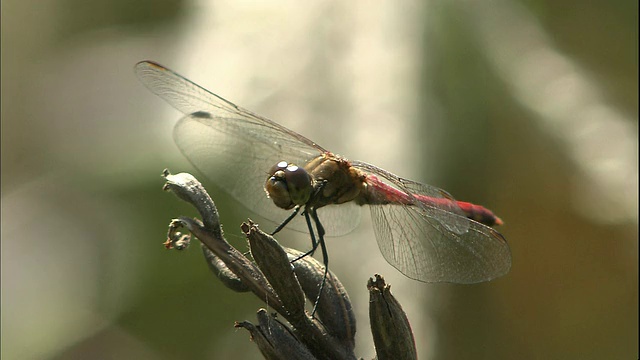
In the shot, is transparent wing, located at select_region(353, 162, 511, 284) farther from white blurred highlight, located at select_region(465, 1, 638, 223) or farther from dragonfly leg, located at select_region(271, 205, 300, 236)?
white blurred highlight, located at select_region(465, 1, 638, 223)

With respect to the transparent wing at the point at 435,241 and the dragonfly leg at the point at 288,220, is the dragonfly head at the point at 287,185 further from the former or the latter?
the transparent wing at the point at 435,241

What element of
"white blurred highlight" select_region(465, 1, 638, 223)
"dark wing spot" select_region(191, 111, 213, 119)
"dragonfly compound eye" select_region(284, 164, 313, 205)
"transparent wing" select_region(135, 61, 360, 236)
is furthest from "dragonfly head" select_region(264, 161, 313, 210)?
"white blurred highlight" select_region(465, 1, 638, 223)

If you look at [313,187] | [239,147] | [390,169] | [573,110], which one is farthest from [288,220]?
[573,110]

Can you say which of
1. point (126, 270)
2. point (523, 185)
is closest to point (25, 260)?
point (126, 270)

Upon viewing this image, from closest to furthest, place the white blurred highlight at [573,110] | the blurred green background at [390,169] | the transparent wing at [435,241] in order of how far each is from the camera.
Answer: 1. the transparent wing at [435,241]
2. the blurred green background at [390,169]
3. the white blurred highlight at [573,110]

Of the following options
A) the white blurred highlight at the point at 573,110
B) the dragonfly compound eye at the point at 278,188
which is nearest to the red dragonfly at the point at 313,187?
the dragonfly compound eye at the point at 278,188

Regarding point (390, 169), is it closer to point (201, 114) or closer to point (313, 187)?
point (313, 187)
